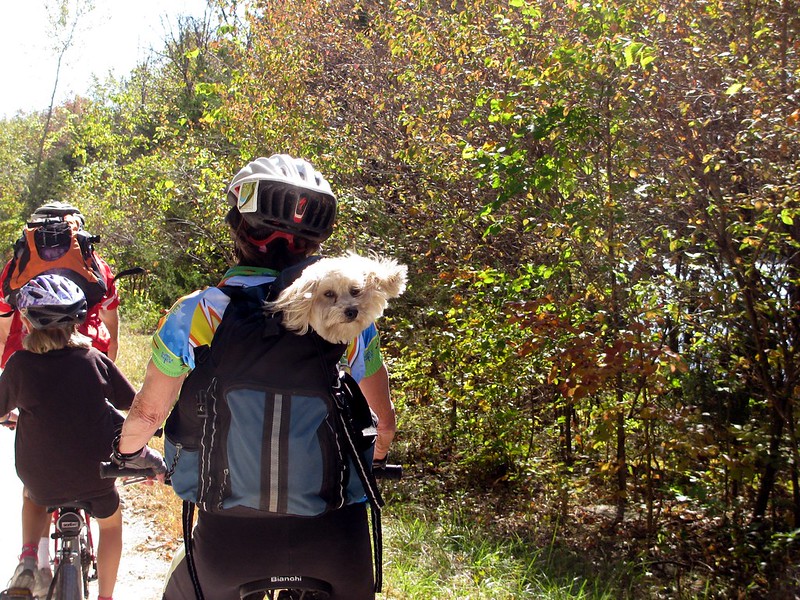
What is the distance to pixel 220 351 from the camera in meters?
2.25

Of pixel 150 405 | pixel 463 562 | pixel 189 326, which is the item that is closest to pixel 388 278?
pixel 189 326

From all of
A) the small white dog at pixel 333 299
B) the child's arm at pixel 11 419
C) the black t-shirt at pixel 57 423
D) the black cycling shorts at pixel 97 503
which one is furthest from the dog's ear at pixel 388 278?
the child's arm at pixel 11 419

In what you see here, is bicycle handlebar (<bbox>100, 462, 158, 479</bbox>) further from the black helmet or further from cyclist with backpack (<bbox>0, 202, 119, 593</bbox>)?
the black helmet

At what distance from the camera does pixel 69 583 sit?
3699 mm

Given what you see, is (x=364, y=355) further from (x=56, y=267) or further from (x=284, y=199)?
(x=56, y=267)

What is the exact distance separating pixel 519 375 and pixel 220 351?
5425mm

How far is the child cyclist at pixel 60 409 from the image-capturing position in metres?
3.88

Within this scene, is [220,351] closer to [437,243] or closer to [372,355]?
[372,355]

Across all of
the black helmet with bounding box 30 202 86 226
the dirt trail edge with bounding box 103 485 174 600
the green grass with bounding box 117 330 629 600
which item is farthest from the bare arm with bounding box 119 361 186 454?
the black helmet with bounding box 30 202 86 226

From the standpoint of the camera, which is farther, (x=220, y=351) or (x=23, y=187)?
(x=23, y=187)

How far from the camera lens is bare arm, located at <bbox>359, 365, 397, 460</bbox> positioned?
274 cm

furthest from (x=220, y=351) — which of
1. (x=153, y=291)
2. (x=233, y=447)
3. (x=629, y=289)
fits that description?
(x=153, y=291)

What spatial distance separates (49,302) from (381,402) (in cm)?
178

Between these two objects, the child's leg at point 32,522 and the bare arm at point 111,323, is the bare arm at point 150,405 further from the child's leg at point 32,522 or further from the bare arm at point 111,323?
the bare arm at point 111,323
